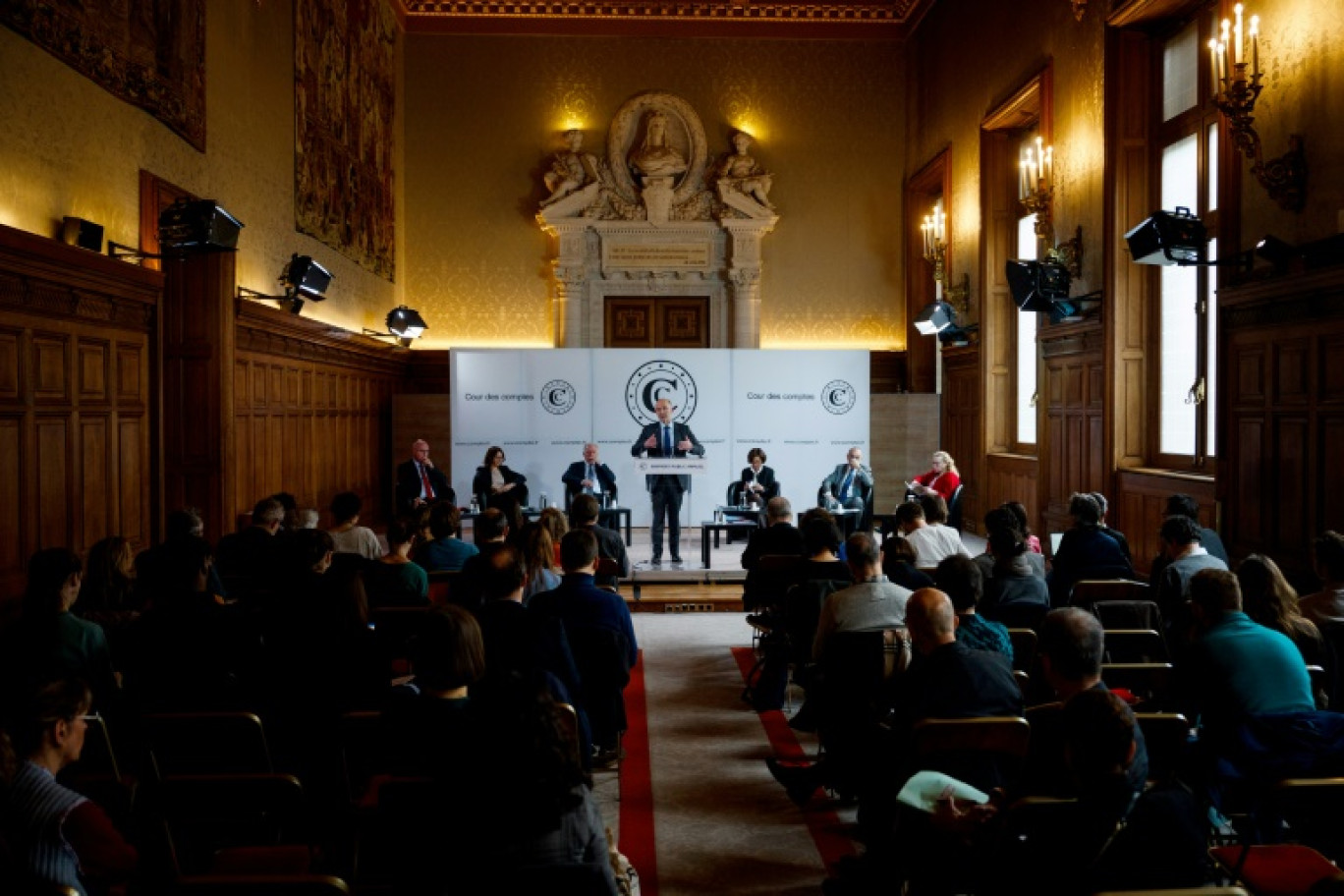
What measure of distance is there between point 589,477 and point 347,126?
6.00 meters

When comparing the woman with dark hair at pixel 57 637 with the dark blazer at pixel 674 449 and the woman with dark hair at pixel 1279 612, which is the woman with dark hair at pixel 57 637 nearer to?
the woman with dark hair at pixel 1279 612

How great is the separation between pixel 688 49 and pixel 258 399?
9.98 meters

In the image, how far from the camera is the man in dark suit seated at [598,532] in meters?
7.00

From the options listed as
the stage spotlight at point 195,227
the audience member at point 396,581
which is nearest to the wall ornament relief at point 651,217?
the stage spotlight at point 195,227

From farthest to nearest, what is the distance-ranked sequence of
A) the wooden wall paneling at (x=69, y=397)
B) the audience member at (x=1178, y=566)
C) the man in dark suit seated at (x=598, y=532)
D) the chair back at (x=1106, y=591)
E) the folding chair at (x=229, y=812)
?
the man in dark suit seated at (x=598, y=532)
the wooden wall paneling at (x=69, y=397)
the chair back at (x=1106, y=591)
the audience member at (x=1178, y=566)
the folding chair at (x=229, y=812)

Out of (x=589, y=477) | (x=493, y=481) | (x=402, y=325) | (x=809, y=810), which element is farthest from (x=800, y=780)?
(x=402, y=325)

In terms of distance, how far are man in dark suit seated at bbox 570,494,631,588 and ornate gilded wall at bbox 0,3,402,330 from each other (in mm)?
3696

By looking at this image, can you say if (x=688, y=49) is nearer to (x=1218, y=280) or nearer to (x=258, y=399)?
(x=258, y=399)

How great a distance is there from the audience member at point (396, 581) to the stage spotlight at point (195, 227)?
10.7ft

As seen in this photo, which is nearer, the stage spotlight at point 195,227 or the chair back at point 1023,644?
the chair back at point 1023,644

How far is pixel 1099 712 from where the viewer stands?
2.45 metres

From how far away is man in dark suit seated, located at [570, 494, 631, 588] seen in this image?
276 inches

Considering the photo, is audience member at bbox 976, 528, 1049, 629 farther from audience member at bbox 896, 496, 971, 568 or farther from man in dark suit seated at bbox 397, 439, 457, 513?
man in dark suit seated at bbox 397, 439, 457, 513

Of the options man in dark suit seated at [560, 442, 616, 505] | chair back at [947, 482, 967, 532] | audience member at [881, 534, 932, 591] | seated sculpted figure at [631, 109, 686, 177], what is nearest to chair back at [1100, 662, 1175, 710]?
audience member at [881, 534, 932, 591]
